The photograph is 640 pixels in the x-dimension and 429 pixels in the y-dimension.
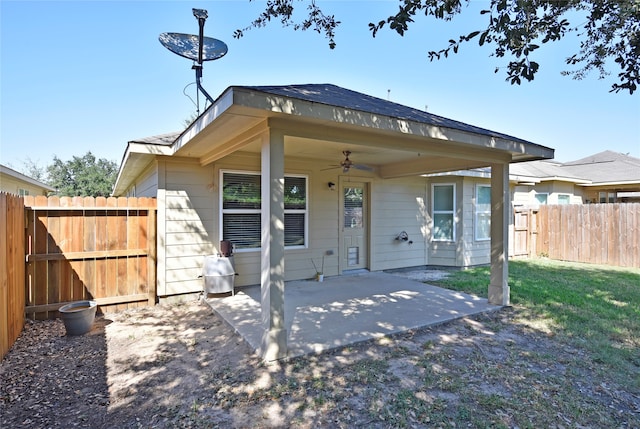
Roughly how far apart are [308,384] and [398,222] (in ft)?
19.1

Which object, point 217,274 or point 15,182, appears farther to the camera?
point 15,182

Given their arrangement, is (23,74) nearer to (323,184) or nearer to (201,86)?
(201,86)

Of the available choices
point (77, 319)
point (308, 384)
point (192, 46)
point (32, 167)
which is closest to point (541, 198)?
point (192, 46)

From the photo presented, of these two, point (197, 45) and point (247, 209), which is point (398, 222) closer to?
point (247, 209)

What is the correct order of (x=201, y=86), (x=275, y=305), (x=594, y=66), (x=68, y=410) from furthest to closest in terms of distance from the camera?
(x=201, y=86)
(x=594, y=66)
(x=275, y=305)
(x=68, y=410)

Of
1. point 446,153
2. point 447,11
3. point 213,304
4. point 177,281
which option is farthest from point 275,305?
point 447,11

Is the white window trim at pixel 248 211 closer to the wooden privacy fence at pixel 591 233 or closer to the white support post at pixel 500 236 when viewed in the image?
the white support post at pixel 500 236

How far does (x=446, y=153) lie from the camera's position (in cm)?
466

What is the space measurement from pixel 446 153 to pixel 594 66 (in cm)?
214

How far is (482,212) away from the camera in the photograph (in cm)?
907

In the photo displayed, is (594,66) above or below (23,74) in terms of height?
below

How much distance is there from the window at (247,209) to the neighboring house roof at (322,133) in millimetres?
674

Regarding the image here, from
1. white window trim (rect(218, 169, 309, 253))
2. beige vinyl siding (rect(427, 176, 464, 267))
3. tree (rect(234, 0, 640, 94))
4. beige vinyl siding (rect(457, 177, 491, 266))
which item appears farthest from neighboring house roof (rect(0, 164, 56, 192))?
beige vinyl siding (rect(457, 177, 491, 266))

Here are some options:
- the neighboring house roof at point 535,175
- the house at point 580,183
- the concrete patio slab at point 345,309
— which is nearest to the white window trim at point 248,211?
the concrete patio slab at point 345,309
